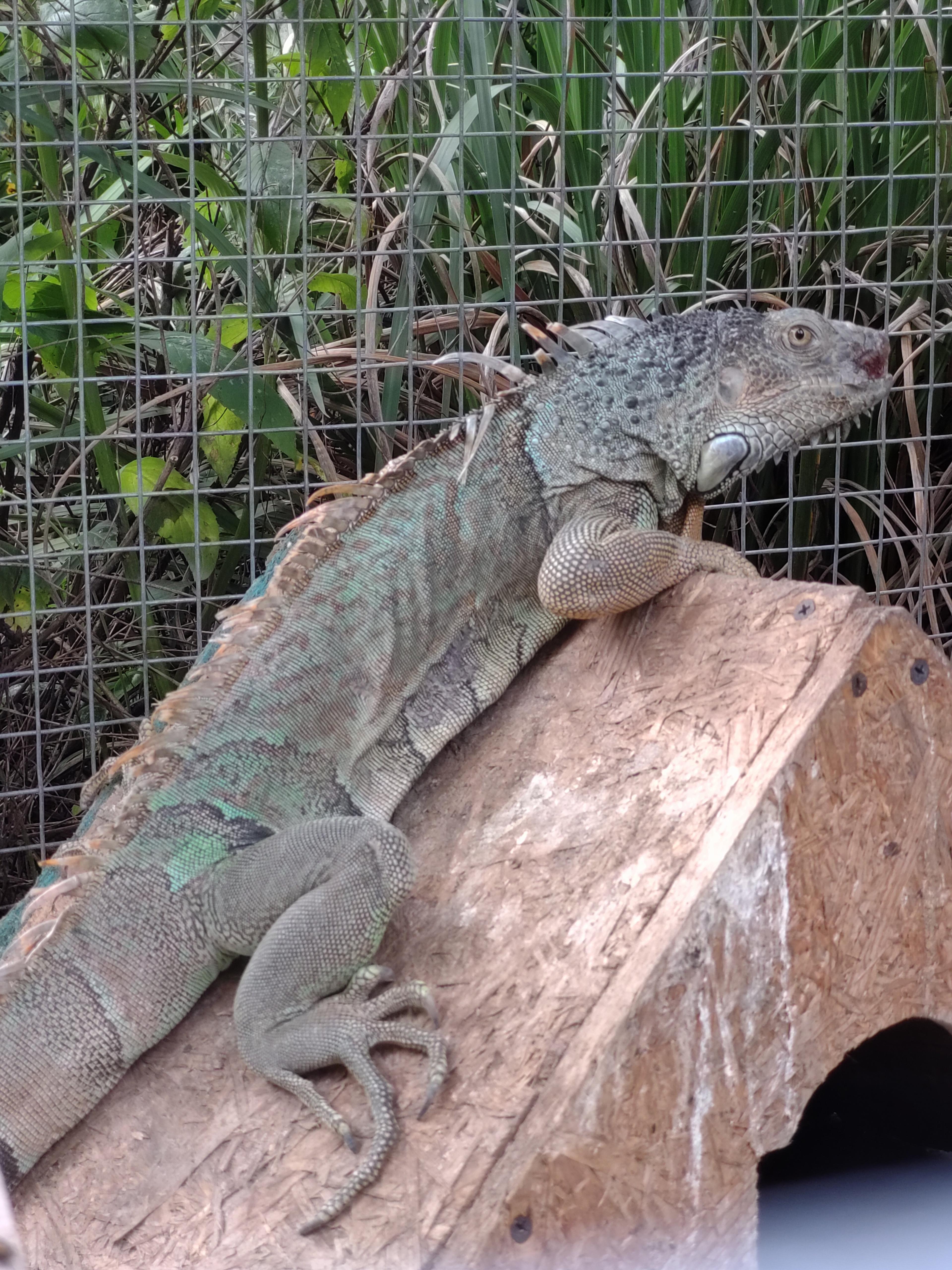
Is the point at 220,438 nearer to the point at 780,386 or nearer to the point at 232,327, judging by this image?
the point at 232,327

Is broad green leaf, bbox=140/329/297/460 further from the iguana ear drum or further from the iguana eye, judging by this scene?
the iguana eye

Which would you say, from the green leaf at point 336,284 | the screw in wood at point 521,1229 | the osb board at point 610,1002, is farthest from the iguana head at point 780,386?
the screw in wood at point 521,1229

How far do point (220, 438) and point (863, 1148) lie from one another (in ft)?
8.25

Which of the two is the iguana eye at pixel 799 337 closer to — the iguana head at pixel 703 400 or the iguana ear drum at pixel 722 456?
the iguana head at pixel 703 400

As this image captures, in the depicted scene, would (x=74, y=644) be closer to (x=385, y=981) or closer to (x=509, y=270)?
(x=509, y=270)

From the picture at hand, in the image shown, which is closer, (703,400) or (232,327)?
(703,400)

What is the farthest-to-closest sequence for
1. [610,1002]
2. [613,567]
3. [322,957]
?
[613,567] → [322,957] → [610,1002]

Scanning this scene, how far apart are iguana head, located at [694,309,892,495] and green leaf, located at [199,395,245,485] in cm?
130

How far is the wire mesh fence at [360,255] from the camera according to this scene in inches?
134

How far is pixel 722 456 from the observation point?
3010mm

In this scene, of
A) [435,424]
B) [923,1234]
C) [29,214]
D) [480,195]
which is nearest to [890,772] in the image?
[923,1234]

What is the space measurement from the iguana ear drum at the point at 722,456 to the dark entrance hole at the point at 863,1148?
1.28 m

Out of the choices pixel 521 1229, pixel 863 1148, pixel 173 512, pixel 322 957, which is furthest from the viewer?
pixel 173 512

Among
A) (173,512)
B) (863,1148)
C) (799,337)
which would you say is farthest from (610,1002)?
(173,512)
